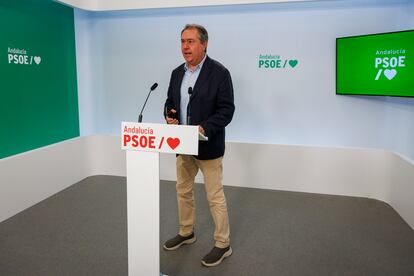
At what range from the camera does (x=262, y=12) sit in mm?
4367

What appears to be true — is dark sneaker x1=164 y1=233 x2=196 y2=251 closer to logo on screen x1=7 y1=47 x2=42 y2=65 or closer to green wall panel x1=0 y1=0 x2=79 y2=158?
green wall panel x1=0 y1=0 x2=79 y2=158

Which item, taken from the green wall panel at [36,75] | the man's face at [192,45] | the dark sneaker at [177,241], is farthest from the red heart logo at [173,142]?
the green wall panel at [36,75]

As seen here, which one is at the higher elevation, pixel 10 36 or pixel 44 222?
pixel 10 36

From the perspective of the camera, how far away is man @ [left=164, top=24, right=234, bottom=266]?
256 cm

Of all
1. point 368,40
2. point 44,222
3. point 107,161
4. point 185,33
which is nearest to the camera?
point 185,33

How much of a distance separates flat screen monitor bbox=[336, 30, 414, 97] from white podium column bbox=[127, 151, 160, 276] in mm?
2770

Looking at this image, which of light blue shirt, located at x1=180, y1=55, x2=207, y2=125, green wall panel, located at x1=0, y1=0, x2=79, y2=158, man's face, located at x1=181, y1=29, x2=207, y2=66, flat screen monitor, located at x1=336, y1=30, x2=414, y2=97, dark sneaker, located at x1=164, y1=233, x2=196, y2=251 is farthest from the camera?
green wall panel, located at x1=0, y1=0, x2=79, y2=158

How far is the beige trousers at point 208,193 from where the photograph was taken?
8.90 feet

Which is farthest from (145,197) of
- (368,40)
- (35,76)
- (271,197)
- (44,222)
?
(368,40)

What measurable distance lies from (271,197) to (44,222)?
2399 millimetres

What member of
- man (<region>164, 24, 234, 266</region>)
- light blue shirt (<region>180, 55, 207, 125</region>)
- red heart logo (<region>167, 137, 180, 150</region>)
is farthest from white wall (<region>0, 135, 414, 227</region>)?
red heart logo (<region>167, 137, 180, 150</region>)

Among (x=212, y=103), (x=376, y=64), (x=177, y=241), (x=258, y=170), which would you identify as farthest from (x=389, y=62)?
(x=177, y=241)

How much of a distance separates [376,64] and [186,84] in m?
2.28

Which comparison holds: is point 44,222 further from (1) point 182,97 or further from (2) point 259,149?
(2) point 259,149
